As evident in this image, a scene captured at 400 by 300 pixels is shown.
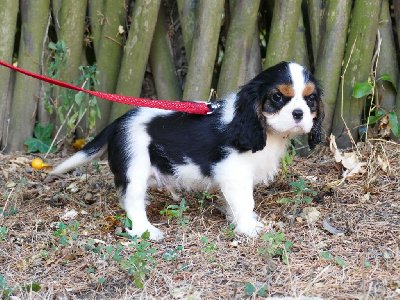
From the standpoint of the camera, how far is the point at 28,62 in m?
5.36

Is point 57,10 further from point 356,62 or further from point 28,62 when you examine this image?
point 356,62

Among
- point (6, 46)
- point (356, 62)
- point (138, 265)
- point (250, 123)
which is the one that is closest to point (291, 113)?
point (250, 123)

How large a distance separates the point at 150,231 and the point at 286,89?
49.1 inches

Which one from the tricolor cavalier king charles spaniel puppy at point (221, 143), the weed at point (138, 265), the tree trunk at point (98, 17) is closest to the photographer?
the weed at point (138, 265)

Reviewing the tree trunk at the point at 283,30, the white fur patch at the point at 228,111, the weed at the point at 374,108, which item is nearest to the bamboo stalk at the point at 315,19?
the tree trunk at the point at 283,30

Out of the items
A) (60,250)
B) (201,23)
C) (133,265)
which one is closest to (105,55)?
(201,23)

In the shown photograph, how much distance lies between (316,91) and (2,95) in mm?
3022

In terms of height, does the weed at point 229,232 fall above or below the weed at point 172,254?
above

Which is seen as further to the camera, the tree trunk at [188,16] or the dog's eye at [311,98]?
the tree trunk at [188,16]

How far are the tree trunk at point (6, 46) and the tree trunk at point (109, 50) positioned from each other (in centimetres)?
77

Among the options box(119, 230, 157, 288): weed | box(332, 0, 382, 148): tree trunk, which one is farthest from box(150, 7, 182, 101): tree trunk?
box(119, 230, 157, 288): weed

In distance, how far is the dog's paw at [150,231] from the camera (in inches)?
149

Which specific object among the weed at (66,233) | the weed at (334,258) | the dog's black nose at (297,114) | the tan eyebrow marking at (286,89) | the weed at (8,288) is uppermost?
the tan eyebrow marking at (286,89)

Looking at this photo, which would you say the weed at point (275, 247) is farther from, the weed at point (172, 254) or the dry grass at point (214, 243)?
the weed at point (172, 254)
